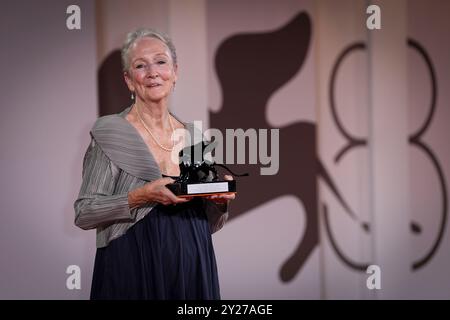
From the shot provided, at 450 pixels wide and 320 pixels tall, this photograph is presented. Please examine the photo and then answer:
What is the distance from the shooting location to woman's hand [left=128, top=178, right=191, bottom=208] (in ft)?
5.11

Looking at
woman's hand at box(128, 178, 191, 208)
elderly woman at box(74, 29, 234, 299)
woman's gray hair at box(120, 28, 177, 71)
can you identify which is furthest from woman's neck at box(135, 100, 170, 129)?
woman's hand at box(128, 178, 191, 208)

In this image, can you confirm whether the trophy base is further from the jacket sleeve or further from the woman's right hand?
the jacket sleeve

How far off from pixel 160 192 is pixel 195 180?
11cm

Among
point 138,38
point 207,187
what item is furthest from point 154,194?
point 138,38

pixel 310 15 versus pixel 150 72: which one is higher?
pixel 310 15

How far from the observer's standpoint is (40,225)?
2619 mm

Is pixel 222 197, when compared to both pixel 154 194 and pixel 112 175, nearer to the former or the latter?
pixel 154 194

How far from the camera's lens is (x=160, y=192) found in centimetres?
156

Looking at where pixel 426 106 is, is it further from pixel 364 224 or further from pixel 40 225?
pixel 40 225

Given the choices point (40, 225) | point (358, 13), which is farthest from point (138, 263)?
point (358, 13)

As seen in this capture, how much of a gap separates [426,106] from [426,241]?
66 cm

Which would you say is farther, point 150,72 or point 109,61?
point 109,61

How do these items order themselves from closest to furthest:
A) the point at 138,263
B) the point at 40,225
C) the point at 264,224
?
the point at 138,263
the point at 40,225
the point at 264,224

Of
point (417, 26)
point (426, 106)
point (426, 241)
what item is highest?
point (417, 26)
